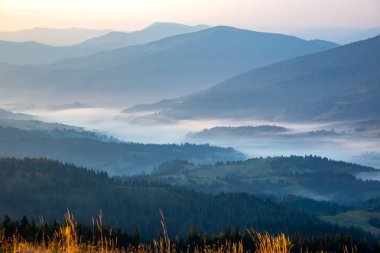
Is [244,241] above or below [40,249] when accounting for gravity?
below

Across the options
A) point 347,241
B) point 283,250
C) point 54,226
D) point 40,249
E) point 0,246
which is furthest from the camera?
point 347,241

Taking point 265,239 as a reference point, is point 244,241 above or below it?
below

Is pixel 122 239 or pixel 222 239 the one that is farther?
pixel 222 239

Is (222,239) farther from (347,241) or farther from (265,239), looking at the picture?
(265,239)

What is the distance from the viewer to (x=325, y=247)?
131 meters

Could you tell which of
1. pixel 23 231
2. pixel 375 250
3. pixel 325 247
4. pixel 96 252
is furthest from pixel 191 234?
pixel 96 252

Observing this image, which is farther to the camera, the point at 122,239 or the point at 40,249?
the point at 122,239

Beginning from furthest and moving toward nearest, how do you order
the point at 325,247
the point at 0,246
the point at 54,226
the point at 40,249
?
the point at 325,247 < the point at 54,226 < the point at 40,249 < the point at 0,246

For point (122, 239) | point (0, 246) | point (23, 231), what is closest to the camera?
point (0, 246)

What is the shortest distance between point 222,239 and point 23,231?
8616 cm

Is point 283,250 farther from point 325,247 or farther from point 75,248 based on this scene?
point 325,247

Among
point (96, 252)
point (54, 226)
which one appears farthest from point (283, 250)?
point (54, 226)

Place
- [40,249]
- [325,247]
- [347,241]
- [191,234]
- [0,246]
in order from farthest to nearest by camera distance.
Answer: [347,241] → [325,247] → [191,234] → [40,249] → [0,246]

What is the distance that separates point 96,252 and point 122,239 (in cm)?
5764
